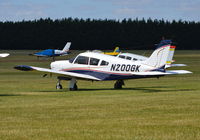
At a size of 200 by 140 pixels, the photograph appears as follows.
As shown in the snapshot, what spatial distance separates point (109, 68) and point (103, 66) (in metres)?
0.50

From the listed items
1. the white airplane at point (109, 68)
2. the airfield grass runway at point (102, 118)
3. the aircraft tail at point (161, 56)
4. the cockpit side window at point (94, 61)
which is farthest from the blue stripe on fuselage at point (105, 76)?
the airfield grass runway at point (102, 118)

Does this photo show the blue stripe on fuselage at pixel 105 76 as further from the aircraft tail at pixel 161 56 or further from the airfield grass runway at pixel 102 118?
the airfield grass runway at pixel 102 118

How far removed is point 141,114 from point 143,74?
11.1 metres

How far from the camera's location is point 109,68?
31.2 m

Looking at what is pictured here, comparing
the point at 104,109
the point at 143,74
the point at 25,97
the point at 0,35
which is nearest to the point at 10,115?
the point at 104,109

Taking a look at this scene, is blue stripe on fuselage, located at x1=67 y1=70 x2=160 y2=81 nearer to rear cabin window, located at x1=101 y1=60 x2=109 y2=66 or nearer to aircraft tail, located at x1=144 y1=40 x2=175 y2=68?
rear cabin window, located at x1=101 y1=60 x2=109 y2=66

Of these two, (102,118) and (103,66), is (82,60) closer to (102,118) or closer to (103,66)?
(103,66)

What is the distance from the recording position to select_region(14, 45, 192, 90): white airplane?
2925cm

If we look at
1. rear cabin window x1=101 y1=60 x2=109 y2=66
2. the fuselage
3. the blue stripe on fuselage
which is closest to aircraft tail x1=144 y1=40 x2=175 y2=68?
the fuselage

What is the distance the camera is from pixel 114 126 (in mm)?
15289

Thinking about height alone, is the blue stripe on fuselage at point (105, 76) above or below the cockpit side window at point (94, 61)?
below

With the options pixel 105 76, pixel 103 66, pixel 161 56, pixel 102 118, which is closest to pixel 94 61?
pixel 103 66

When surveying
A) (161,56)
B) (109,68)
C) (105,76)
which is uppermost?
(161,56)

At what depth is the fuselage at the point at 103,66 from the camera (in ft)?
98.8
